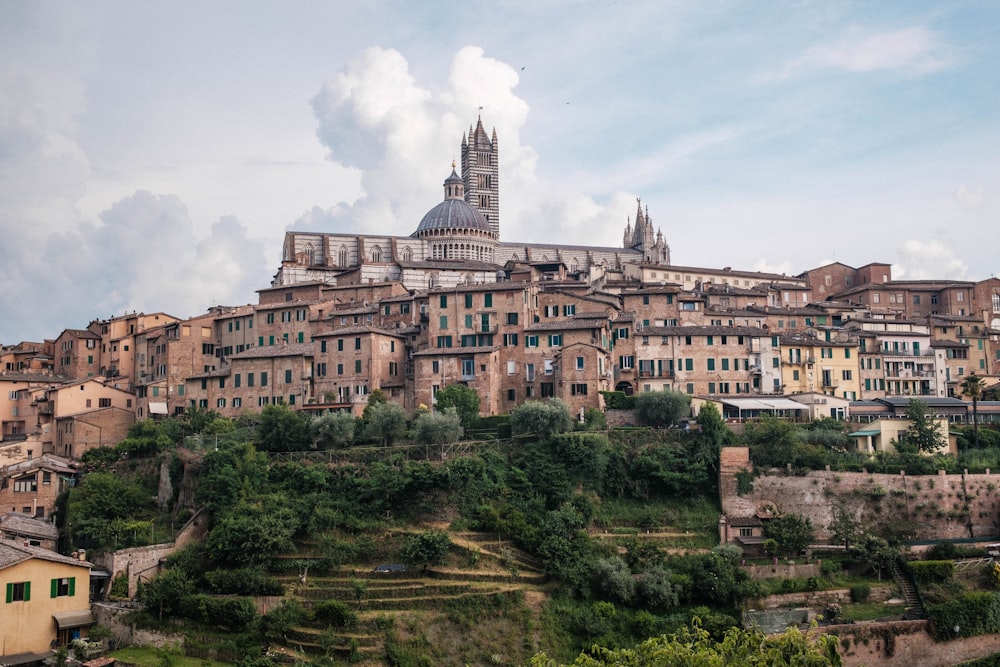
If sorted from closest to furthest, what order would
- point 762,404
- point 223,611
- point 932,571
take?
point 223,611, point 932,571, point 762,404

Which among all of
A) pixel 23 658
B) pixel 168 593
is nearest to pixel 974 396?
pixel 168 593

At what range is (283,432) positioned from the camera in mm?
55656

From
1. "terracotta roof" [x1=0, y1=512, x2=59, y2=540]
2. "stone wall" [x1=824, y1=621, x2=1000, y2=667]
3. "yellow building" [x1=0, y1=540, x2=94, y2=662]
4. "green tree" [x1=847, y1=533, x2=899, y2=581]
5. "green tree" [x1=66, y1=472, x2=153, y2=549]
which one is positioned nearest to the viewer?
"stone wall" [x1=824, y1=621, x2=1000, y2=667]

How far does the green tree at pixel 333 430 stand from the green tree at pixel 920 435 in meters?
29.2

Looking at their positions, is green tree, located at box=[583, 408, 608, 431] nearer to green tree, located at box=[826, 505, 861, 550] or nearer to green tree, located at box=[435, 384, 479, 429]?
green tree, located at box=[435, 384, 479, 429]

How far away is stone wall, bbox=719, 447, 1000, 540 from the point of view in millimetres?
50656

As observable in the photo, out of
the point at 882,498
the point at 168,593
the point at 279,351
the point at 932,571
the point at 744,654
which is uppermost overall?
the point at 279,351

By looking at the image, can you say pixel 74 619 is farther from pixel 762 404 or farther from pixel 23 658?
pixel 762 404

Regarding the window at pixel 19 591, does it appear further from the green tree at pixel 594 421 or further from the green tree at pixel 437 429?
the green tree at pixel 594 421

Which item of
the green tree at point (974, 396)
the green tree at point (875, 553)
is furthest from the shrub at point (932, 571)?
the green tree at point (974, 396)

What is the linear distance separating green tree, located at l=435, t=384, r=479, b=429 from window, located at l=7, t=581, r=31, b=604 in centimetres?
2206

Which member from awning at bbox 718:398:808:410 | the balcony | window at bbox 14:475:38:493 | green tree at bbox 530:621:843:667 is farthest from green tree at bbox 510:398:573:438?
green tree at bbox 530:621:843:667

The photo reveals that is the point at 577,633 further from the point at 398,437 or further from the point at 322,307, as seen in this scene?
the point at 322,307

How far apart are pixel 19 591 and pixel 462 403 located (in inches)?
932
